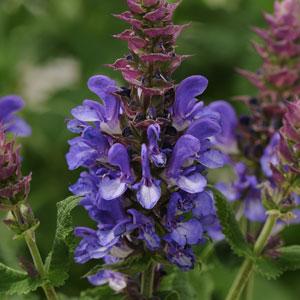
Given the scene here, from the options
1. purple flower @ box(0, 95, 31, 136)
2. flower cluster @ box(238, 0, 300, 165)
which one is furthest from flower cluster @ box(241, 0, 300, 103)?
Result: purple flower @ box(0, 95, 31, 136)

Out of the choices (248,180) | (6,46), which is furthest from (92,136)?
(6,46)

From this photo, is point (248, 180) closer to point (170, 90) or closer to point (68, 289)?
point (170, 90)

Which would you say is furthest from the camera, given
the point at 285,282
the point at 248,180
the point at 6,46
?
the point at 6,46

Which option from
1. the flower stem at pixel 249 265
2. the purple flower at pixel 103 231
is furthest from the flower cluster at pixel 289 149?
the purple flower at pixel 103 231

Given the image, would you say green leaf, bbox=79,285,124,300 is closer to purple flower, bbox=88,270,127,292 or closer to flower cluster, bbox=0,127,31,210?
purple flower, bbox=88,270,127,292

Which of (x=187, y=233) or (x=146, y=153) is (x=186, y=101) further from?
(x=187, y=233)

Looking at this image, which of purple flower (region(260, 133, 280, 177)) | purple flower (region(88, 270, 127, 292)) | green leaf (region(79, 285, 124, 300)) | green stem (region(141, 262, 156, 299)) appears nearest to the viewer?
green stem (region(141, 262, 156, 299))
